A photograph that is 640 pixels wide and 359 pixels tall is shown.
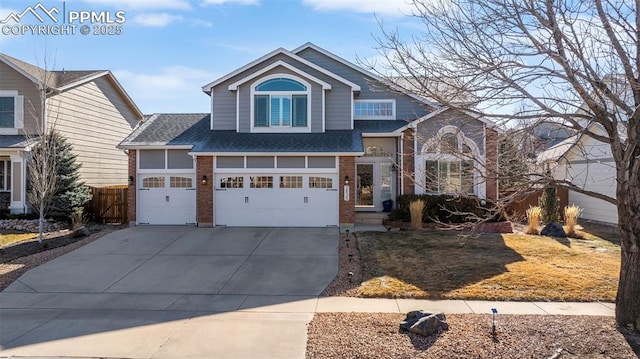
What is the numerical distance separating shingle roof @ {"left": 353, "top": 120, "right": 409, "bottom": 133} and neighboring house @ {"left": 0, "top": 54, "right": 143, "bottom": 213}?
41.2 feet

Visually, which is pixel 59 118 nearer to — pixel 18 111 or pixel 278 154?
pixel 18 111

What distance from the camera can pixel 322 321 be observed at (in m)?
6.46

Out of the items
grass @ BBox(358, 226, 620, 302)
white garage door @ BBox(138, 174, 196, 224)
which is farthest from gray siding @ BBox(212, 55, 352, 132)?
grass @ BBox(358, 226, 620, 302)

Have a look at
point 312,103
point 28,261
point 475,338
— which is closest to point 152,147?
point 28,261

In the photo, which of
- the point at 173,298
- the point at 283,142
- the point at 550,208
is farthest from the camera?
the point at 550,208

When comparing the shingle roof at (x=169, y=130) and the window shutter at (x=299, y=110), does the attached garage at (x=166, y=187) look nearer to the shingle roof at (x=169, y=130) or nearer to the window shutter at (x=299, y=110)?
the shingle roof at (x=169, y=130)

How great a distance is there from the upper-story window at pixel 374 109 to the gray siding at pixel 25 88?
1442cm

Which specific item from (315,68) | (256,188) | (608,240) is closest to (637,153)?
(608,240)

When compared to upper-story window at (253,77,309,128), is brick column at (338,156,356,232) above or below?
below

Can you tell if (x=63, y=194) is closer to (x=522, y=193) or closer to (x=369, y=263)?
(x=369, y=263)

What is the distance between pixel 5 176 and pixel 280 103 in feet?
42.7

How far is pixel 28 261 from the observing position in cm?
1111

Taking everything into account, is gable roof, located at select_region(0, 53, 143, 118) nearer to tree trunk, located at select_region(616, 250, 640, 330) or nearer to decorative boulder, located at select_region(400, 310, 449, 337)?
decorative boulder, located at select_region(400, 310, 449, 337)

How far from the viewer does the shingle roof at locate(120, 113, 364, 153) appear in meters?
15.7
